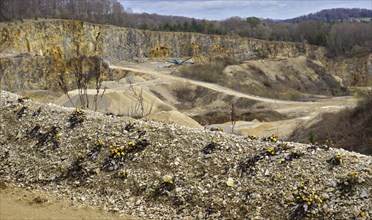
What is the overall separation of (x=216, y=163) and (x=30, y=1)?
69593mm

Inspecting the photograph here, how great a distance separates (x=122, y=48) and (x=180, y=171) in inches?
2052

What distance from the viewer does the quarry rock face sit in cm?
4259

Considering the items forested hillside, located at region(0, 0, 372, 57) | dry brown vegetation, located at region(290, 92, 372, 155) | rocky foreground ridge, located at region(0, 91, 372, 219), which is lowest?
dry brown vegetation, located at region(290, 92, 372, 155)

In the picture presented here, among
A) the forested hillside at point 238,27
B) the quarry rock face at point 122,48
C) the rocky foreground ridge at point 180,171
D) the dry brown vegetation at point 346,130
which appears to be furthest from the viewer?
the forested hillside at point 238,27

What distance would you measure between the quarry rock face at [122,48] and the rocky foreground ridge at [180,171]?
1217 inches

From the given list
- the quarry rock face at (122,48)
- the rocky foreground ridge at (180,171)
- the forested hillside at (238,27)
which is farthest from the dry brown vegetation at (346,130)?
the forested hillside at (238,27)

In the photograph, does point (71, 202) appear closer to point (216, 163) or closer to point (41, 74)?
point (216, 163)

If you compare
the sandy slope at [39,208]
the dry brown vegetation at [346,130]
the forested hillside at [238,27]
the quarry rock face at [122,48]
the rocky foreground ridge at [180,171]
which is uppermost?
the forested hillside at [238,27]

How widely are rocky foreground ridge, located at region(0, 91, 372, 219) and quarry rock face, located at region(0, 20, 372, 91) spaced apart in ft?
101

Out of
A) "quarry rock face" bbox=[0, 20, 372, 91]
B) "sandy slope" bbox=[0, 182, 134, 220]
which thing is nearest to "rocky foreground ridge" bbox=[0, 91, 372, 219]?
"sandy slope" bbox=[0, 182, 134, 220]

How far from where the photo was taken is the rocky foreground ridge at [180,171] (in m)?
9.29

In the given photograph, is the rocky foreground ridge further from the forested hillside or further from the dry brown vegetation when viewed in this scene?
the forested hillside

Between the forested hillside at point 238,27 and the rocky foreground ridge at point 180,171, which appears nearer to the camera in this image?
the rocky foreground ridge at point 180,171

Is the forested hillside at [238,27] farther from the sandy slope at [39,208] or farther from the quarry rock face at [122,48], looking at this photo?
the sandy slope at [39,208]
